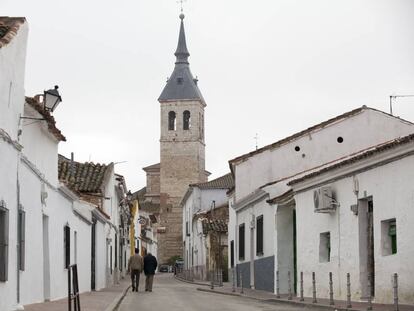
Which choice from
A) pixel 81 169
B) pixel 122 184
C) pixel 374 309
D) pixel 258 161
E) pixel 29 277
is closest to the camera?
pixel 374 309

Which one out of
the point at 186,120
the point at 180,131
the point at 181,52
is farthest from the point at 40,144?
the point at 186,120

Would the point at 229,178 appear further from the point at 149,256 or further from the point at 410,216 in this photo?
the point at 410,216

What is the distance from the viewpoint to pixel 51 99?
60.1 feet

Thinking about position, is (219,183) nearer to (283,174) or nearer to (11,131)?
(283,174)

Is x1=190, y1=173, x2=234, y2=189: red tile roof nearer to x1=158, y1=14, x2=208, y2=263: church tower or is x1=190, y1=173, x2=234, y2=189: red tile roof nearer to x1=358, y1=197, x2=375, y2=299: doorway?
x1=158, y1=14, x2=208, y2=263: church tower

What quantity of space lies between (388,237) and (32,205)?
768 centimetres

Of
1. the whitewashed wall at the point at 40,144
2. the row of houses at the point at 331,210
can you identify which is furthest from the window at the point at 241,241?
the whitewashed wall at the point at 40,144

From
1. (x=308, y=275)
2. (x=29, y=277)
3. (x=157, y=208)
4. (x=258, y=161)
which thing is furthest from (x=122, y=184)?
(x=157, y=208)

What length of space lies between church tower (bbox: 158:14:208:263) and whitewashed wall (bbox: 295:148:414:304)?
81872 mm

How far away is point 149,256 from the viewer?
1189 inches

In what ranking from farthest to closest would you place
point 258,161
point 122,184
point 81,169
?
point 122,184 → point 81,169 → point 258,161

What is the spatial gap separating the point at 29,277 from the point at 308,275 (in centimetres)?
877

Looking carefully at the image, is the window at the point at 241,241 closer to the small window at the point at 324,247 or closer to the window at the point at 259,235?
the window at the point at 259,235

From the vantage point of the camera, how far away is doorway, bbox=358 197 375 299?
20.2 m
